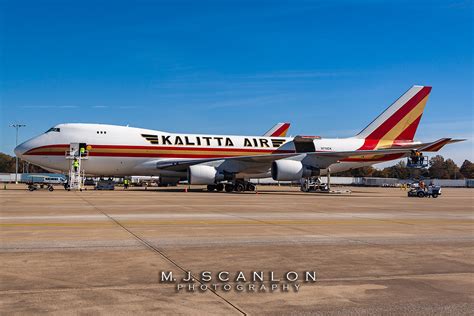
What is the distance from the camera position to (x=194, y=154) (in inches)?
1463

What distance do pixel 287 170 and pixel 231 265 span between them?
90.4ft

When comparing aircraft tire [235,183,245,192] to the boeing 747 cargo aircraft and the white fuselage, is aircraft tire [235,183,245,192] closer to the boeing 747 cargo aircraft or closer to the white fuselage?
the boeing 747 cargo aircraft

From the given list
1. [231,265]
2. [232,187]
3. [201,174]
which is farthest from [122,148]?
[231,265]

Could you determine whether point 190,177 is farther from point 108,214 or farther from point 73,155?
point 108,214

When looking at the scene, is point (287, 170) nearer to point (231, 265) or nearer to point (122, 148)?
point (122, 148)

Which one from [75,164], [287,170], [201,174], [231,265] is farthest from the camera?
[287,170]

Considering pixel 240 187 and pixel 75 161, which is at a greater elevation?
pixel 75 161

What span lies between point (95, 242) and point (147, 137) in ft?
89.6

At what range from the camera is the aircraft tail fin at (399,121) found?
4134 centimetres

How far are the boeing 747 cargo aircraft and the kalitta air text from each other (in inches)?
1076

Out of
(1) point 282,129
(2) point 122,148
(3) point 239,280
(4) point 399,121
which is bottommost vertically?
(3) point 239,280

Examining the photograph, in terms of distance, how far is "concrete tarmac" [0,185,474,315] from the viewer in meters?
5.09

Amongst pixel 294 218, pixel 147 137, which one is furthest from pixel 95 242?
pixel 147 137

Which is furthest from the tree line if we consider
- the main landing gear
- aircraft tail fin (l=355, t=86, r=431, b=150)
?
the main landing gear
